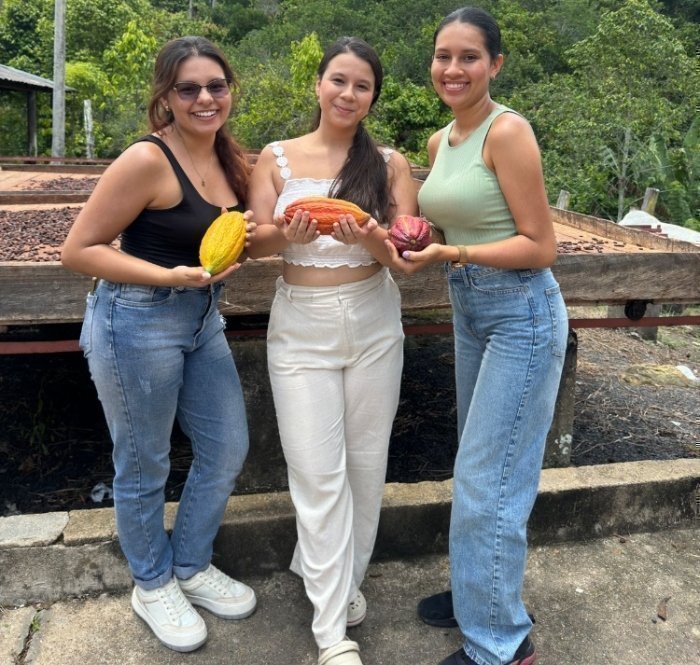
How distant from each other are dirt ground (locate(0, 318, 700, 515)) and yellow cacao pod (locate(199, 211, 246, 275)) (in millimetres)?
2224

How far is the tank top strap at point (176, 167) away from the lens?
2.29 metres

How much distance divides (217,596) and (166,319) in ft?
3.78

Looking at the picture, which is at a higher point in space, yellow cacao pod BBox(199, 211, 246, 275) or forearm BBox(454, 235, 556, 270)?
forearm BBox(454, 235, 556, 270)

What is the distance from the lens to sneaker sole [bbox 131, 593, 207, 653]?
8.45ft

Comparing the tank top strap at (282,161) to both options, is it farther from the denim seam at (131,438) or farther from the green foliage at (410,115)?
the green foliage at (410,115)

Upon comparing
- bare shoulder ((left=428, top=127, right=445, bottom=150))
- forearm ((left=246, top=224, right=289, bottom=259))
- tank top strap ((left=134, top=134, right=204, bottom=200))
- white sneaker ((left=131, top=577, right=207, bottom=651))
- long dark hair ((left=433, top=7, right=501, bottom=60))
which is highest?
long dark hair ((left=433, top=7, right=501, bottom=60))

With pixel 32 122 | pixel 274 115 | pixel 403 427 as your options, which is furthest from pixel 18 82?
pixel 403 427

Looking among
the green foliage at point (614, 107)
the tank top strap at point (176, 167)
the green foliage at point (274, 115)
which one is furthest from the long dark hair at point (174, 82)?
the green foliage at point (274, 115)

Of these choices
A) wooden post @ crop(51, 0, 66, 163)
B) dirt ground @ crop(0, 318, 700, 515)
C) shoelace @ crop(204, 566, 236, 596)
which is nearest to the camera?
shoelace @ crop(204, 566, 236, 596)

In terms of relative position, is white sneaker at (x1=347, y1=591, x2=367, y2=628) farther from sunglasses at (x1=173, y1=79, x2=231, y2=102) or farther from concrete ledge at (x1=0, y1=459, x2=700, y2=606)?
sunglasses at (x1=173, y1=79, x2=231, y2=102)

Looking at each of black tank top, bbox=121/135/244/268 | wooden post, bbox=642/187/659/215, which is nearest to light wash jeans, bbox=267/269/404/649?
black tank top, bbox=121/135/244/268

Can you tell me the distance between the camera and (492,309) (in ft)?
7.73

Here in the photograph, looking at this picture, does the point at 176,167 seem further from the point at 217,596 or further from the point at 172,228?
the point at 217,596

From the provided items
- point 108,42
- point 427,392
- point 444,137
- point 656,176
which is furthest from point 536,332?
point 108,42
